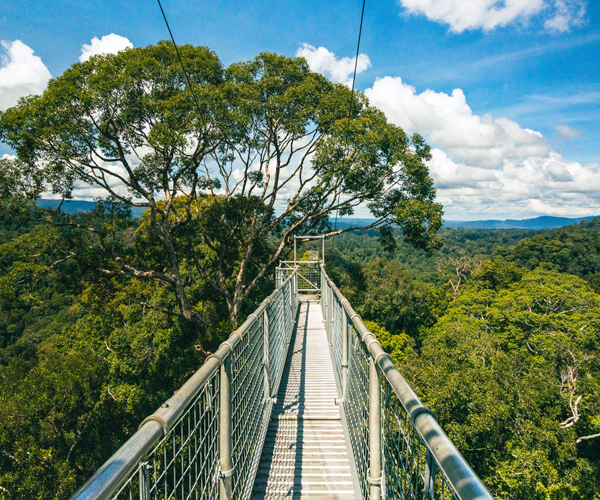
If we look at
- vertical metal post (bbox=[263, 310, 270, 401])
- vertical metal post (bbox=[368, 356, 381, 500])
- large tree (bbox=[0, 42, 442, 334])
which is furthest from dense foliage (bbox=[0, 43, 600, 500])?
vertical metal post (bbox=[368, 356, 381, 500])

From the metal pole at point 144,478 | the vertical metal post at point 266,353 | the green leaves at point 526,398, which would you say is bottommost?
the green leaves at point 526,398

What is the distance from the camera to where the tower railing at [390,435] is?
914 mm

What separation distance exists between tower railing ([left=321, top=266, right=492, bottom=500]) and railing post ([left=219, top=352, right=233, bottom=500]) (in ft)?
2.65

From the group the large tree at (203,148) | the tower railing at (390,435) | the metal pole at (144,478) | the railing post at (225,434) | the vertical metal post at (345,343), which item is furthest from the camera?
the large tree at (203,148)

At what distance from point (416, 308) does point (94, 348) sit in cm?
2470

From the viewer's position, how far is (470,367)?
15.0 meters

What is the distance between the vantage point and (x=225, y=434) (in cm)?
186

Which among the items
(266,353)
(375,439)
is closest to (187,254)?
(266,353)

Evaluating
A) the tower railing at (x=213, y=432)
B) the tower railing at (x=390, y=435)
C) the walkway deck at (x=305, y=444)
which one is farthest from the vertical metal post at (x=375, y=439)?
the tower railing at (x=213, y=432)

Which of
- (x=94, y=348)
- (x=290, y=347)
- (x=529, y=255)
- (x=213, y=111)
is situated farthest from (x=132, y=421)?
(x=529, y=255)

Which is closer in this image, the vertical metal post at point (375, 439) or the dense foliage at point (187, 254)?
the vertical metal post at point (375, 439)

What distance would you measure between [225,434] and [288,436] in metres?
1.48

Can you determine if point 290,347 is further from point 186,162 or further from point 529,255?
point 529,255

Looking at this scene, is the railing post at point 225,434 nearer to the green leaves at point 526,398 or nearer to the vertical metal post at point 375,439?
the vertical metal post at point 375,439
